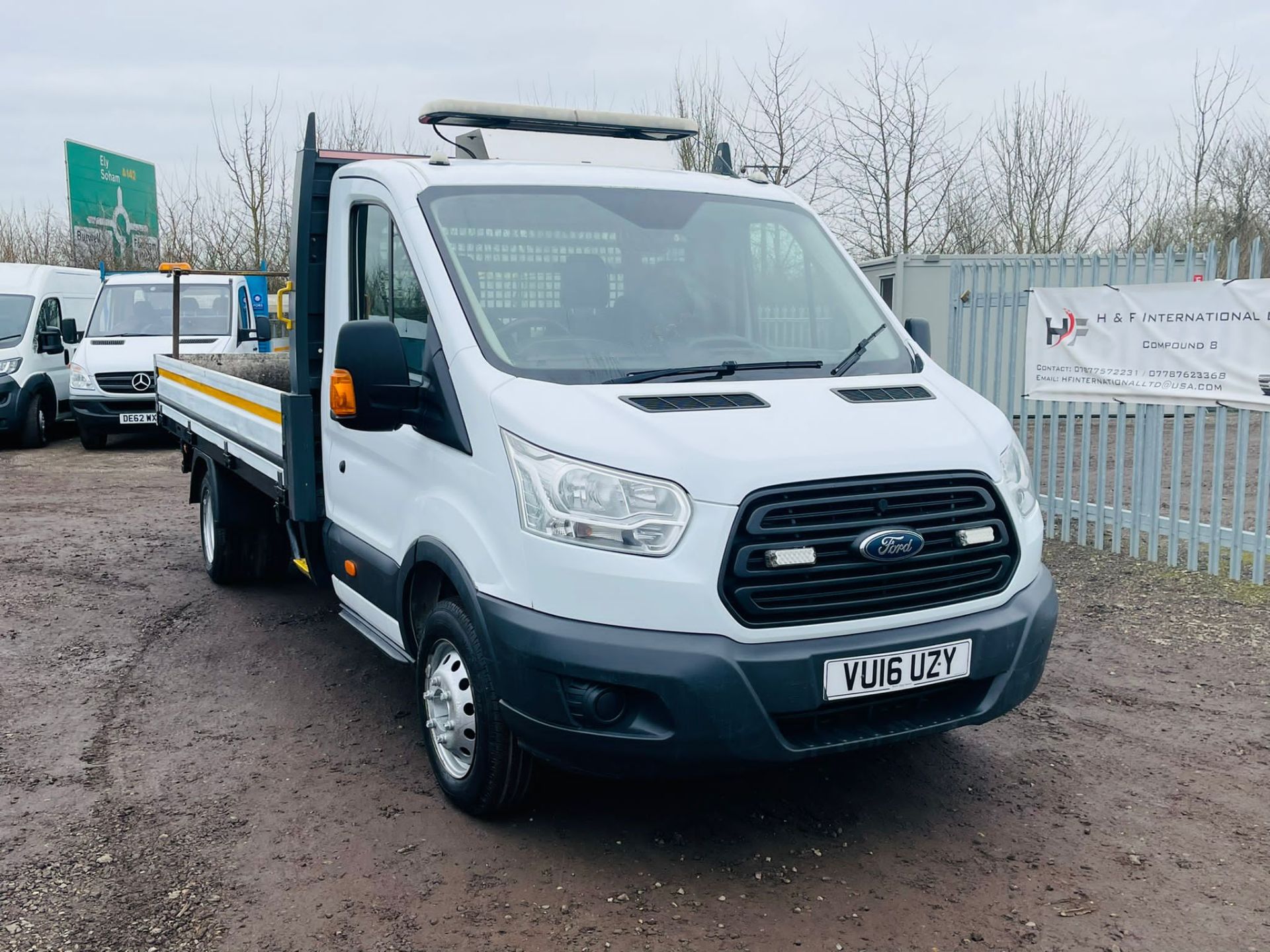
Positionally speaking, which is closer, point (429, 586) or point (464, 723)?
point (464, 723)

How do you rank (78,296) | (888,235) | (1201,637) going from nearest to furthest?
(1201,637), (78,296), (888,235)

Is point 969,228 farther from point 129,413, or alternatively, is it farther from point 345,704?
point 345,704

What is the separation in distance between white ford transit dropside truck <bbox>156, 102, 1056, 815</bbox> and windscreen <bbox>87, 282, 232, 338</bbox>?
10736 mm

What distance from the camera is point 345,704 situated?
5.15 meters

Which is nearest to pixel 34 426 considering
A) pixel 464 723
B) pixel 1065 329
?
pixel 1065 329

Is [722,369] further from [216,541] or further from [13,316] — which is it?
[13,316]

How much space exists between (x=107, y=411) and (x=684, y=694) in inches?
518

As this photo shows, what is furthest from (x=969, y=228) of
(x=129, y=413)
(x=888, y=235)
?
(x=129, y=413)

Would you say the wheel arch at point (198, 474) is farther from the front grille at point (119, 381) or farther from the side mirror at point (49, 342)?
the side mirror at point (49, 342)

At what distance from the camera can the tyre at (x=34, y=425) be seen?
14922 mm

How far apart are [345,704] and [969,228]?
56.7ft

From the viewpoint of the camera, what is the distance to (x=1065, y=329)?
25.0 ft

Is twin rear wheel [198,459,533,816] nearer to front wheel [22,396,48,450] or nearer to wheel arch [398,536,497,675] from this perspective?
wheel arch [398,536,497,675]

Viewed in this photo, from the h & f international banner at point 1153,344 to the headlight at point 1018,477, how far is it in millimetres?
3262
